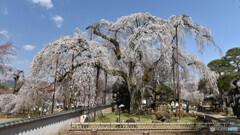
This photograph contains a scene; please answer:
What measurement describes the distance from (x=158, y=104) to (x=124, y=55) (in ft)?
29.4

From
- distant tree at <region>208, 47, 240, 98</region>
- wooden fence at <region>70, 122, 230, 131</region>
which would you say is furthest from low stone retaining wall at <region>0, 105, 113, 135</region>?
distant tree at <region>208, 47, 240, 98</region>

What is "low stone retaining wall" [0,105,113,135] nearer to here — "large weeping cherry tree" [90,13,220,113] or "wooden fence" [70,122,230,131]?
"wooden fence" [70,122,230,131]

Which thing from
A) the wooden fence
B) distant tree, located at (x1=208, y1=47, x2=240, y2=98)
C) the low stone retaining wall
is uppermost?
distant tree, located at (x1=208, y1=47, x2=240, y2=98)

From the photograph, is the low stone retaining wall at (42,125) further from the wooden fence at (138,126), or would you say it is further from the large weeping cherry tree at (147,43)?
the large weeping cherry tree at (147,43)

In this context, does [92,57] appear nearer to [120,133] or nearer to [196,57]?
[120,133]

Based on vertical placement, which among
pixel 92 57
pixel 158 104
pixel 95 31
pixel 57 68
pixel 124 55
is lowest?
pixel 158 104

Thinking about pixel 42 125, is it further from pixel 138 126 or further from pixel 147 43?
pixel 147 43

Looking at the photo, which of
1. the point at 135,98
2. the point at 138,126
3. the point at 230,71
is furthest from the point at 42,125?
the point at 230,71

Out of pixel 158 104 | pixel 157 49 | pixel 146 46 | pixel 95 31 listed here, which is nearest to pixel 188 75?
pixel 158 104

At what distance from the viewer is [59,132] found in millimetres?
8102

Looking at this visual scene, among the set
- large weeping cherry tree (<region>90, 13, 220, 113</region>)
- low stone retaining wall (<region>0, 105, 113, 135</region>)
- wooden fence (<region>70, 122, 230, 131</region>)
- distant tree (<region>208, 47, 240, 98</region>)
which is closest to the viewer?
low stone retaining wall (<region>0, 105, 113, 135</region>)

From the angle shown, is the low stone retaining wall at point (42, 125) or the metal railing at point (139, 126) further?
the metal railing at point (139, 126)

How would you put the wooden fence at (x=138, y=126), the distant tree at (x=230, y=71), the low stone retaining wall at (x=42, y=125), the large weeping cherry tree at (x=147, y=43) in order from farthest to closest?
the distant tree at (x=230, y=71)
the large weeping cherry tree at (x=147, y=43)
the wooden fence at (x=138, y=126)
the low stone retaining wall at (x=42, y=125)

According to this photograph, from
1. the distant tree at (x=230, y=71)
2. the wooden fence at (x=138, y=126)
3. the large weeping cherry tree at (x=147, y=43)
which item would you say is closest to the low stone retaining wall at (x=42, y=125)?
the wooden fence at (x=138, y=126)
